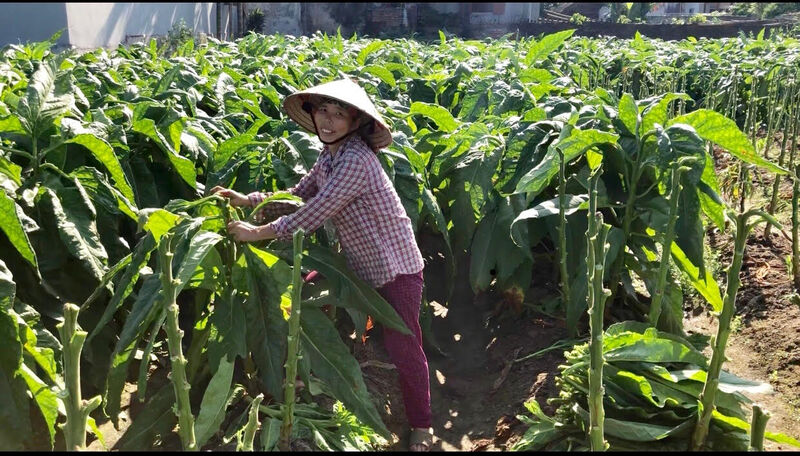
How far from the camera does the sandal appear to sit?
3076mm

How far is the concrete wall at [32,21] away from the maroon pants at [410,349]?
18364mm

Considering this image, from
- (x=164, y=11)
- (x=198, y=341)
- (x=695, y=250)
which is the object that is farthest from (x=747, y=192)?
(x=164, y=11)

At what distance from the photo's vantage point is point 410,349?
3.10m

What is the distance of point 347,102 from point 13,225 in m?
1.13

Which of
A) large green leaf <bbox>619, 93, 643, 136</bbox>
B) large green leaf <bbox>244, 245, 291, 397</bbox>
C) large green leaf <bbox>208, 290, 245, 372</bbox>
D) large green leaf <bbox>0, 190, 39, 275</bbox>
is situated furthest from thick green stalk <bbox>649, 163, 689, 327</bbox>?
large green leaf <bbox>0, 190, 39, 275</bbox>

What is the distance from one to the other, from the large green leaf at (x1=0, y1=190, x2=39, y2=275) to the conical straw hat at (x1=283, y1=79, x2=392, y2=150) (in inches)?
40.8

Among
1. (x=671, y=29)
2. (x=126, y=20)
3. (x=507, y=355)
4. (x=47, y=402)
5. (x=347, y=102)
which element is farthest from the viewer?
(x=671, y=29)

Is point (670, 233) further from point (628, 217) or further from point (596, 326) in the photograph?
point (628, 217)

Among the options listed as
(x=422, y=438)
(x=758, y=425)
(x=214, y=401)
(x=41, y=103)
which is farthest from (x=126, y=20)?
(x=758, y=425)

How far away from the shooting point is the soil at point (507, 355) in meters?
3.19

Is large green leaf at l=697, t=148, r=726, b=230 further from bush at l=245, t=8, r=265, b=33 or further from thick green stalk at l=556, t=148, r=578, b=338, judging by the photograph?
bush at l=245, t=8, r=265, b=33

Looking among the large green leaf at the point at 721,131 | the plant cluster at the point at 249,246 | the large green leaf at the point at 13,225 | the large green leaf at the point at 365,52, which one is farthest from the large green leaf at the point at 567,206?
the large green leaf at the point at 365,52

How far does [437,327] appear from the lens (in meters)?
4.17

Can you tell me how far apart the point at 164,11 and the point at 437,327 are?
2369 cm
